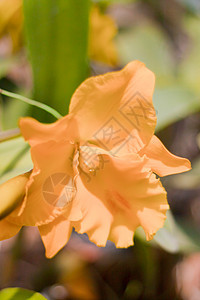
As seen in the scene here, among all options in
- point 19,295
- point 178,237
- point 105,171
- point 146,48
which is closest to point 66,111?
point 105,171

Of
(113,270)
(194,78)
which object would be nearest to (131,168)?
(113,270)

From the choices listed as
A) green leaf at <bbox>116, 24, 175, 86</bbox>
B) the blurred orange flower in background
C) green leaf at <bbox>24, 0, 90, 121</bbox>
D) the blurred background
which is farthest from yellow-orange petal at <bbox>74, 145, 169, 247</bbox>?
green leaf at <bbox>116, 24, 175, 86</bbox>

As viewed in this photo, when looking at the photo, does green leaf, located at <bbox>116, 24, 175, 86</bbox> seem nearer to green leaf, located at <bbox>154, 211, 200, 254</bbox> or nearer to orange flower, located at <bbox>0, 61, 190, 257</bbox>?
green leaf, located at <bbox>154, 211, 200, 254</bbox>

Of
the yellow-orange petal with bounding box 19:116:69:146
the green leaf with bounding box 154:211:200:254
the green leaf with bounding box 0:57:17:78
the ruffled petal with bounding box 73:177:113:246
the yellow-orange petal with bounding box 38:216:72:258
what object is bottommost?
the green leaf with bounding box 154:211:200:254

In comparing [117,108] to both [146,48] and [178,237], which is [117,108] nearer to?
[178,237]

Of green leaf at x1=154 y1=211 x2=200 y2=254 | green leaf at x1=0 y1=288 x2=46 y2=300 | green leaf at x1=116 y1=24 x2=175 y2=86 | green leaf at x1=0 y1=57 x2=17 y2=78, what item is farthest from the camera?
green leaf at x1=116 y1=24 x2=175 y2=86

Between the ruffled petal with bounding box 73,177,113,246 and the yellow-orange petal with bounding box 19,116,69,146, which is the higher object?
the yellow-orange petal with bounding box 19,116,69,146

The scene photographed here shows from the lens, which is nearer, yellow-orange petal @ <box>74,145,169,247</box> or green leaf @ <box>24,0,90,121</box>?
yellow-orange petal @ <box>74,145,169,247</box>

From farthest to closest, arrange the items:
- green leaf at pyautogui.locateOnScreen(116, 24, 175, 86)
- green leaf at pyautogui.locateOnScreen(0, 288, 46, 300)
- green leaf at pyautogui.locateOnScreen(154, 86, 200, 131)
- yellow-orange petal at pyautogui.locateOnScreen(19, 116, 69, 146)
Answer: green leaf at pyautogui.locateOnScreen(116, 24, 175, 86) → green leaf at pyautogui.locateOnScreen(154, 86, 200, 131) → green leaf at pyautogui.locateOnScreen(0, 288, 46, 300) → yellow-orange petal at pyautogui.locateOnScreen(19, 116, 69, 146)
